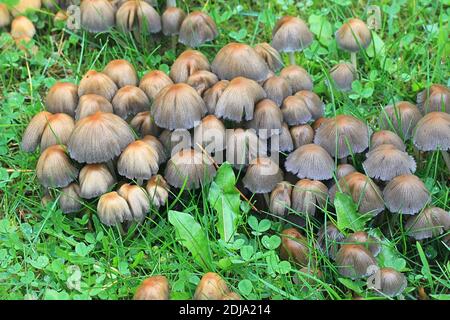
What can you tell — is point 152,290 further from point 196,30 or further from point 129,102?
point 196,30

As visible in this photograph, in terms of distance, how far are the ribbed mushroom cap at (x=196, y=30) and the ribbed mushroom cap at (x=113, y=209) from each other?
925mm

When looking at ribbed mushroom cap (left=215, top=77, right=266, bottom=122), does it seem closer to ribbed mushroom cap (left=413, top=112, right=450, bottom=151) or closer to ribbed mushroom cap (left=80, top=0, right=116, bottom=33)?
ribbed mushroom cap (left=413, top=112, right=450, bottom=151)

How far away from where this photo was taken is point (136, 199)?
8.12ft

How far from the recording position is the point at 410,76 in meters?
3.14

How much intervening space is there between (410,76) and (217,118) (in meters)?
1.04

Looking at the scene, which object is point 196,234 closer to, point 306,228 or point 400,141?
point 306,228

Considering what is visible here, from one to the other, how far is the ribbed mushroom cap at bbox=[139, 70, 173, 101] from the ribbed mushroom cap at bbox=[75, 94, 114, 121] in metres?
0.16

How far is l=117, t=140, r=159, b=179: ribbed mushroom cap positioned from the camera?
8.13ft

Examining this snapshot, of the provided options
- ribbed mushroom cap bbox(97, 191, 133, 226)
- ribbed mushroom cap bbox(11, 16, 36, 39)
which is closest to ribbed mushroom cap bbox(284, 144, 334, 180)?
ribbed mushroom cap bbox(97, 191, 133, 226)

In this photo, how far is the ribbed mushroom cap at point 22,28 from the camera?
11.1ft

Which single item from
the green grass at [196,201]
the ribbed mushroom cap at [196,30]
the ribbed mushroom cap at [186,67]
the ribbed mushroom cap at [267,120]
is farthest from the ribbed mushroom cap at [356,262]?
the ribbed mushroom cap at [196,30]

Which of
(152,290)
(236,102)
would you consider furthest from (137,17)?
(152,290)

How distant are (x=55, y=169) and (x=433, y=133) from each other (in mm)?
1364
